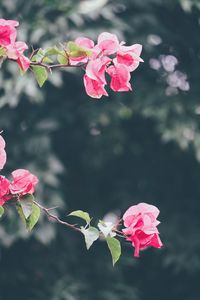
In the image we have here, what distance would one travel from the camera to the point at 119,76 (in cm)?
159

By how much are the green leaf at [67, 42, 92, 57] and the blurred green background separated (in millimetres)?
1920

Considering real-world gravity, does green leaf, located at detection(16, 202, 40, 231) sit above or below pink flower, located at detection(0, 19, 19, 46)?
below

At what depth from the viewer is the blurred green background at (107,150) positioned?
144 inches

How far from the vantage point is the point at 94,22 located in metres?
3.77

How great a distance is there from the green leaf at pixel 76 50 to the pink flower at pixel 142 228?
322 millimetres

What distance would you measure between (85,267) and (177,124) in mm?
860

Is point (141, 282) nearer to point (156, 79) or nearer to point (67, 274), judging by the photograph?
point (67, 274)

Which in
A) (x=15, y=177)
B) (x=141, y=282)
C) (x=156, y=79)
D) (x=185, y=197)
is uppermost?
(x=15, y=177)

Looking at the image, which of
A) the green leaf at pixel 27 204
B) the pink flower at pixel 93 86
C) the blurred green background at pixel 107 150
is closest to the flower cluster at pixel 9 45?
the pink flower at pixel 93 86

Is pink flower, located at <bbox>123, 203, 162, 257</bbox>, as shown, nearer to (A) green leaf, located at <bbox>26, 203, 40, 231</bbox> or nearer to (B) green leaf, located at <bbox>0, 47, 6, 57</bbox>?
(A) green leaf, located at <bbox>26, 203, 40, 231</bbox>

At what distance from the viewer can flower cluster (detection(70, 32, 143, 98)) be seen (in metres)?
1.55

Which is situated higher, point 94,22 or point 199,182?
point 94,22

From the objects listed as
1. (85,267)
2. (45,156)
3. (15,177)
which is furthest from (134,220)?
A: (85,267)

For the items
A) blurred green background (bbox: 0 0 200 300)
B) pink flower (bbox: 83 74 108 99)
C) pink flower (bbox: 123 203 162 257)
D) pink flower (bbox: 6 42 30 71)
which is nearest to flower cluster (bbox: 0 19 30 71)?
pink flower (bbox: 6 42 30 71)
